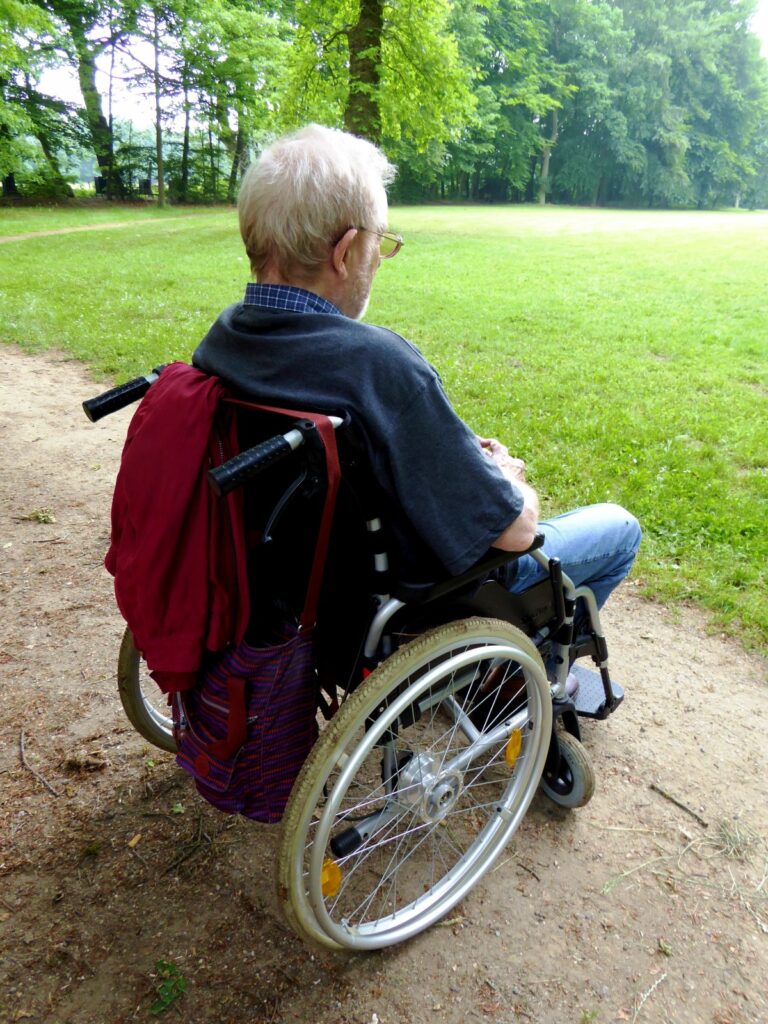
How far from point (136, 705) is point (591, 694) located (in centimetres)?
146

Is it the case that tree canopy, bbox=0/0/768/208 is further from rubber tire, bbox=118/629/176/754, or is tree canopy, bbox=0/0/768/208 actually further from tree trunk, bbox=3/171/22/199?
rubber tire, bbox=118/629/176/754

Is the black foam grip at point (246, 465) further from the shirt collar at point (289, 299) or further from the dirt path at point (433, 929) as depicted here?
the dirt path at point (433, 929)

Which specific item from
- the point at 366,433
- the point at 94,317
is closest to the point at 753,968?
the point at 366,433

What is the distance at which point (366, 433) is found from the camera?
132cm

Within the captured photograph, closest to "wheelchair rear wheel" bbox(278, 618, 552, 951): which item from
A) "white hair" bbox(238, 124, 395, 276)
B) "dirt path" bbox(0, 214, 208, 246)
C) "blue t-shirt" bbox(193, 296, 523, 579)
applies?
"blue t-shirt" bbox(193, 296, 523, 579)

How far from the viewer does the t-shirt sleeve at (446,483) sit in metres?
1.35

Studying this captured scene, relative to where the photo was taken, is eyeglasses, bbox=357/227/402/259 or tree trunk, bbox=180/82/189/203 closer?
eyeglasses, bbox=357/227/402/259

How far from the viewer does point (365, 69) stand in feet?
46.5

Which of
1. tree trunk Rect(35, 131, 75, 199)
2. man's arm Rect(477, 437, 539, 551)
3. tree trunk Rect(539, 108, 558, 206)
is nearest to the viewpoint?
man's arm Rect(477, 437, 539, 551)

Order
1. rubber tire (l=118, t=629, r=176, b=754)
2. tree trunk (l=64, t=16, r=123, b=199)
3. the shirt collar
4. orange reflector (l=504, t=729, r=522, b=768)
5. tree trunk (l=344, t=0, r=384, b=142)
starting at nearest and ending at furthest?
1. the shirt collar
2. orange reflector (l=504, t=729, r=522, b=768)
3. rubber tire (l=118, t=629, r=176, b=754)
4. tree trunk (l=344, t=0, r=384, b=142)
5. tree trunk (l=64, t=16, r=123, b=199)

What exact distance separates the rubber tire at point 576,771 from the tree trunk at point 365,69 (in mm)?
14801

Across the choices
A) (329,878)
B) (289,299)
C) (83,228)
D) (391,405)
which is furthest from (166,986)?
(83,228)

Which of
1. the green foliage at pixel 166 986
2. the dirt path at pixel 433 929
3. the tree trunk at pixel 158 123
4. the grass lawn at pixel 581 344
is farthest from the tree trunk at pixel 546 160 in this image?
the green foliage at pixel 166 986

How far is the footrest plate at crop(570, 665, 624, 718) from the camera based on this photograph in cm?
229
